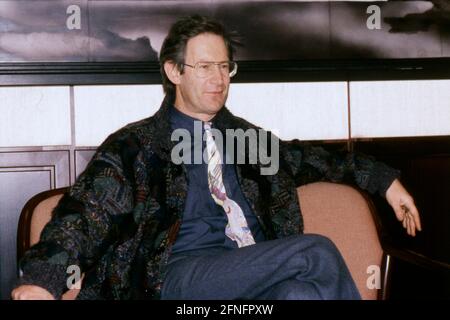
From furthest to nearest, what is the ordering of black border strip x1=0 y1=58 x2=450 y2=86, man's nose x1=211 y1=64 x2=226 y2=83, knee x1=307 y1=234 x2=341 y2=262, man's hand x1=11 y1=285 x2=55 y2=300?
1. black border strip x1=0 y1=58 x2=450 y2=86
2. man's nose x1=211 y1=64 x2=226 y2=83
3. knee x1=307 y1=234 x2=341 y2=262
4. man's hand x1=11 y1=285 x2=55 y2=300

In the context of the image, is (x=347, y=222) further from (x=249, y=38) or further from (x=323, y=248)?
(x=249, y=38)

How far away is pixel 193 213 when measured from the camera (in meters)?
1.86

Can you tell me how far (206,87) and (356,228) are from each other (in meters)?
0.69

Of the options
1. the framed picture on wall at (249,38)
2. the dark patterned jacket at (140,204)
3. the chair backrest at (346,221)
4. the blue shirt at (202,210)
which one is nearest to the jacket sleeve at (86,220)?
the dark patterned jacket at (140,204)

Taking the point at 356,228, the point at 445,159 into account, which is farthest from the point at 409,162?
the point at 356,228

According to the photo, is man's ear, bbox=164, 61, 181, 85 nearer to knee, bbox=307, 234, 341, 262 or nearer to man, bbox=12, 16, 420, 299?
man, bbox=12, 16, 420, 299

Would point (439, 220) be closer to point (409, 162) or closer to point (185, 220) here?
point (409, 162)

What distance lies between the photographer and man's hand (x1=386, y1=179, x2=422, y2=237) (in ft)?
5.95

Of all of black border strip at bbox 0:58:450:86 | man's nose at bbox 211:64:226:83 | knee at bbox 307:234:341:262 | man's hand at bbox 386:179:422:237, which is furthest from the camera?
black border strip at bbox 0:58:450:86

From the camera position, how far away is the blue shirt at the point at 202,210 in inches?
71.8

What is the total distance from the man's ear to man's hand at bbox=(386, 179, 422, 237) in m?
0.79

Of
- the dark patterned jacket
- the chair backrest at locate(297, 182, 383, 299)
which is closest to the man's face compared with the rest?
the dark patterned jacket

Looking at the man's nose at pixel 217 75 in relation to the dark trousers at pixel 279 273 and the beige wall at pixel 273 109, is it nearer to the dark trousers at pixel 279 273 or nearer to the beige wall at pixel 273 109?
the dark trousers at pixel 279 273

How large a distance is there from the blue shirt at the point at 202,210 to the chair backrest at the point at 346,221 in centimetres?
22
